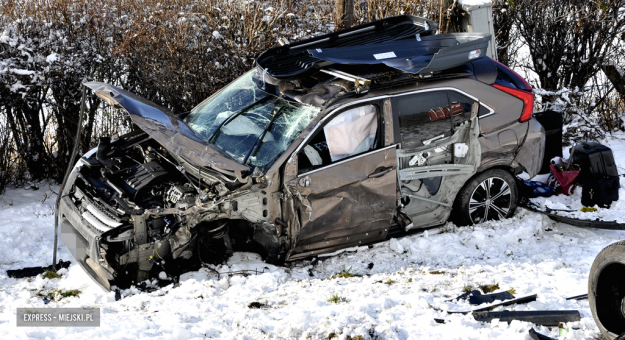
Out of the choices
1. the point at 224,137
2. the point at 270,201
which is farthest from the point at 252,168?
the point at 224,137

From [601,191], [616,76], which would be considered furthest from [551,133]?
[616,76]

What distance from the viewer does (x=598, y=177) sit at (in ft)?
21.3

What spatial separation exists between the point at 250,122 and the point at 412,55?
1783 millimetres

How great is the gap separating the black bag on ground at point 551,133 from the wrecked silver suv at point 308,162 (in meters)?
1.05

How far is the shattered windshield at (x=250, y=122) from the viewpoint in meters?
4.93

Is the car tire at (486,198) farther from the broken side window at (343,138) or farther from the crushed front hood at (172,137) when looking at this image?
the crushed front hood at (172,137)

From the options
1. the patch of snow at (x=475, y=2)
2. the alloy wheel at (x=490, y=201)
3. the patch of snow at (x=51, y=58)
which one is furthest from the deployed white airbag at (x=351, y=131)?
the patch of snow at (x=475, y=2)

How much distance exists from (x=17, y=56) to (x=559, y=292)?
691 cm

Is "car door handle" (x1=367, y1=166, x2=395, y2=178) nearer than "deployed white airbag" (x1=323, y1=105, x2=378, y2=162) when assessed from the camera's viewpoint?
No

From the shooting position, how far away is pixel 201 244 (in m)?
5.06

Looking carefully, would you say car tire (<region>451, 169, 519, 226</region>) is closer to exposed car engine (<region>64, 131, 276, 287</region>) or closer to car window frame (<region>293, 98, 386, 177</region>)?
car window frame (<region>293, 98, 386, 177</region>)

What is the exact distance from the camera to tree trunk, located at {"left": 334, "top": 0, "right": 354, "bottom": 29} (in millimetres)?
8750

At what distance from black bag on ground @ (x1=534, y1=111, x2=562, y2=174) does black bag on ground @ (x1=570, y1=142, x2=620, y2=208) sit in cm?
Result: 60

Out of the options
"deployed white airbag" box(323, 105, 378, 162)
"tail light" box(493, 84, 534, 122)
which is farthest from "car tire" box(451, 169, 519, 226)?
"deployed white airbag" box(323, 105, 378, 162)
